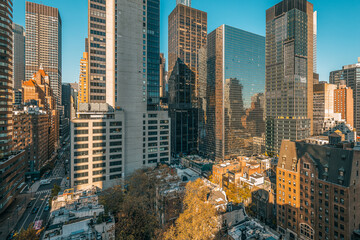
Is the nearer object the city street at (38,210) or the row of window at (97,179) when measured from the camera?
the city street at (38,210)

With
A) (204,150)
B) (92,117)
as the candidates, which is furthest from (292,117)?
(92,117)

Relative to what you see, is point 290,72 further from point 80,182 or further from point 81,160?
point 80,182

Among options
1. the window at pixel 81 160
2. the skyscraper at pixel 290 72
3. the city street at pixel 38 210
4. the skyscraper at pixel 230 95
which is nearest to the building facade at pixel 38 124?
the city street at pixel 38 210

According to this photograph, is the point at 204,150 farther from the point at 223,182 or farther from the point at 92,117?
the point at 92,117

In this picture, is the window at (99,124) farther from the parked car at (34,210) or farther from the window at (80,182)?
the parked car at (34,210)

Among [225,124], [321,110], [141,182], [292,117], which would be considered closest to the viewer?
[141,182]

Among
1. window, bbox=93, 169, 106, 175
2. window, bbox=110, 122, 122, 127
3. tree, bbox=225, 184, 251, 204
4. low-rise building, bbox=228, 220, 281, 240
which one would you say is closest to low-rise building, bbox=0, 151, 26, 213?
window, bbox=93, 169, 106, 175

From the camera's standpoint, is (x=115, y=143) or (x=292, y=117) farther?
(x=292, y=117)
